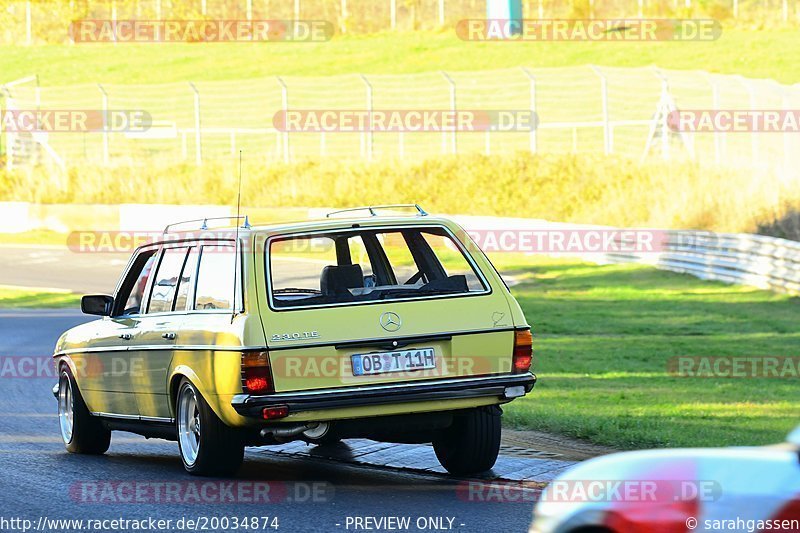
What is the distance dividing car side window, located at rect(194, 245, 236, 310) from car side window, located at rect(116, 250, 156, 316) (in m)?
1.08

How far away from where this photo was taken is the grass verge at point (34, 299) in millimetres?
22781

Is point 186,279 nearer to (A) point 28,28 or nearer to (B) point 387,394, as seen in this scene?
(B) point 387,394

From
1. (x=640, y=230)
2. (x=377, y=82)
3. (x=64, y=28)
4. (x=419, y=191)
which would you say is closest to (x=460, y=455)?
(x=640, y=230)

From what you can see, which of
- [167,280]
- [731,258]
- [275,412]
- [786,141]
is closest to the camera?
[275,412]

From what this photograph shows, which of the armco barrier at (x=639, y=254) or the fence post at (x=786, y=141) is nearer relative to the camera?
the armco barrier at (x=639, y=254)

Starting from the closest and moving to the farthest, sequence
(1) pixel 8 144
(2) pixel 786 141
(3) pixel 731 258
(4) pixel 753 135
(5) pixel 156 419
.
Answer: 1. (5) pixel 156 419
2. (3) pixel 731 258
3. (2) pixel 786 141
4. (4) pixel 753 135
5. (1) pixel 8 144

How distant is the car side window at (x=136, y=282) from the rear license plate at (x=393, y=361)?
2.37 metres

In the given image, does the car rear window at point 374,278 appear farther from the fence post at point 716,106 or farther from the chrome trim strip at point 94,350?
the fence post at point 716,106

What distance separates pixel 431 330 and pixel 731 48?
167ft

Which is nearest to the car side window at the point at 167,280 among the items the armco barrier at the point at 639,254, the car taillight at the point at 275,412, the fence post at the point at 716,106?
the car taillight at the point at 275,412

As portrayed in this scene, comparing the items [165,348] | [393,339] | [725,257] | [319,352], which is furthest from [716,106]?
[319,352]

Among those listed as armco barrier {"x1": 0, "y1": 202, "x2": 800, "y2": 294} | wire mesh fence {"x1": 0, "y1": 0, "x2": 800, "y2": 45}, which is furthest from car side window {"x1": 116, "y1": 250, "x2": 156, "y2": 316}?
wire mesh fence {"x1": 0, "y1": 0, "x2": 800, "y2": 45}

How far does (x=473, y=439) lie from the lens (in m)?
8.92

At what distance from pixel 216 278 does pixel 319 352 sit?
1018mm
